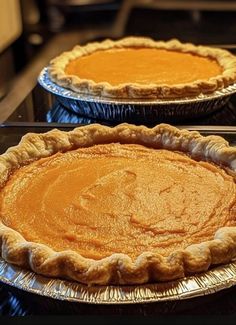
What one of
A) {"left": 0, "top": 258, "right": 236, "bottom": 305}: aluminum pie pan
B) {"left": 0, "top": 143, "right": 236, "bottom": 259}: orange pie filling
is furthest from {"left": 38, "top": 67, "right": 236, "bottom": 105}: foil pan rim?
{"left": 0, "top": 258, "right": 236, "bottom": 305}: aluminum pie pan

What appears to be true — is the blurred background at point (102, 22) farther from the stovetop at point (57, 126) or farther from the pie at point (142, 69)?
the stovetop at point (57, 126)

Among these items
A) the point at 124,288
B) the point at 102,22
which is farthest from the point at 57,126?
the point at 102,22

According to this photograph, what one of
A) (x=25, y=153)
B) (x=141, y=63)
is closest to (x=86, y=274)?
(x=25, y=153)

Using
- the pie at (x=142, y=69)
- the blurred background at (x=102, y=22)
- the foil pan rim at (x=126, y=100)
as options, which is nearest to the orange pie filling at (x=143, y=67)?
the pie at (x=142, y=69)

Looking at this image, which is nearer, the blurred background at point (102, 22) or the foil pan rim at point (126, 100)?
the foil pan rim at point (126, 100)

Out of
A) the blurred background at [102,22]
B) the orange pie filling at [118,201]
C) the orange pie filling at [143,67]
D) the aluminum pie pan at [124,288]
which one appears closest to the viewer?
the aluminum pie pan at [124,288]

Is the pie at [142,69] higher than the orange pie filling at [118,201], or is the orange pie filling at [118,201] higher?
the orange pie filling at [118,201]
